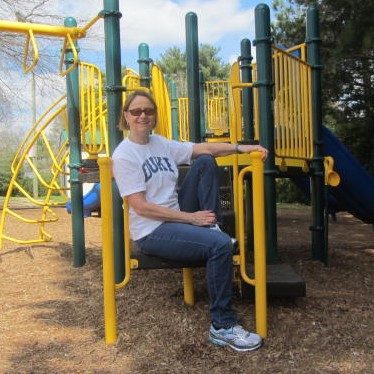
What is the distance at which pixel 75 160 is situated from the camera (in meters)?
5.38

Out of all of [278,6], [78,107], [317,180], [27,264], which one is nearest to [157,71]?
[78,107]

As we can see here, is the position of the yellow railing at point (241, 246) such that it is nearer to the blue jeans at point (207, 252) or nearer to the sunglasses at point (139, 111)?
the blue jeans at point (207, 252)

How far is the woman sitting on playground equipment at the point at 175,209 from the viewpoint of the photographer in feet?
9.45

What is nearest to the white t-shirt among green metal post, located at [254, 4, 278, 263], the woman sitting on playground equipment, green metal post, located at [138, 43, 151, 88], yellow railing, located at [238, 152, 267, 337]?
the woman sitting on playground equipment

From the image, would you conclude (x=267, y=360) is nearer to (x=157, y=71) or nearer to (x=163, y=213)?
(x=163, y=213)

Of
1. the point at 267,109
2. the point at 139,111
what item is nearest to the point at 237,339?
the point at 139,111

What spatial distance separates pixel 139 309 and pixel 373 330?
1.48 metres

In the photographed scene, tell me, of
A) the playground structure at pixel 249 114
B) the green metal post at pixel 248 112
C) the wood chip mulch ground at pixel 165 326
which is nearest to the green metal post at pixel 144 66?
the playground structure at pixel 249 114

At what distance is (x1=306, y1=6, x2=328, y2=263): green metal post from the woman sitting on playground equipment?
2056 millimetres

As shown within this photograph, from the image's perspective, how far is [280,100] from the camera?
4.70 meters

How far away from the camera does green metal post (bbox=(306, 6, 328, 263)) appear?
509 centimetres

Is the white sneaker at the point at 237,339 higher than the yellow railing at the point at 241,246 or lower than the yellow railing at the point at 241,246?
lower

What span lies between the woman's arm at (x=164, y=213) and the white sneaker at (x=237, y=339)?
1.92 feet

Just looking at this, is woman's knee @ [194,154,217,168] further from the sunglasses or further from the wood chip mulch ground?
the wood chip mulch ground
